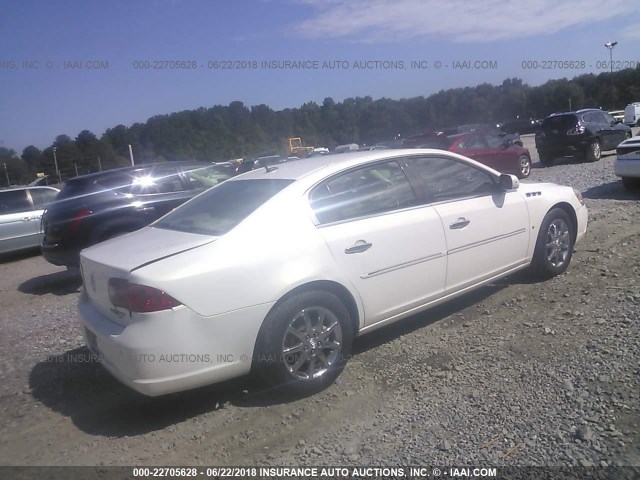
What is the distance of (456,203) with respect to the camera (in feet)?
14.4

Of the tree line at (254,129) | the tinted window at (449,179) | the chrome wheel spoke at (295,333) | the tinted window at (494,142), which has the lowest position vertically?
the chrome wheel spoke at (295,333)

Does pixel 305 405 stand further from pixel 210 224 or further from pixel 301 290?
pixel 210 224

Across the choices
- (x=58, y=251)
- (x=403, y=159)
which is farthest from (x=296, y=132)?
(x=403, y=159)

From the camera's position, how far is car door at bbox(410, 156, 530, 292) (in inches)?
168

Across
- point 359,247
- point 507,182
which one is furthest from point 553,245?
point 359,247

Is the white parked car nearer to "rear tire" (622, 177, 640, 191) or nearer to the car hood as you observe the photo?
"rear tire" (622, 177, 640, 191)

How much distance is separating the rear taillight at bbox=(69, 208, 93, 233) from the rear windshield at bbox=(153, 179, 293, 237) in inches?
128

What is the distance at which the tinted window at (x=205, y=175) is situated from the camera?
809 cm

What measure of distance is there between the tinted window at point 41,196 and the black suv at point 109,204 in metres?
3.68

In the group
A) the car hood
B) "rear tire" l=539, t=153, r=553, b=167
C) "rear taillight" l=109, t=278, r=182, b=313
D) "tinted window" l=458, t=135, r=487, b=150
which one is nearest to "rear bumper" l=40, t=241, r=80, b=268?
the car hood

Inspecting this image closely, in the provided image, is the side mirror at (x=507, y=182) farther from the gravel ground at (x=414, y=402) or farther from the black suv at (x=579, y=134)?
the black suv at (x=579, y=134)

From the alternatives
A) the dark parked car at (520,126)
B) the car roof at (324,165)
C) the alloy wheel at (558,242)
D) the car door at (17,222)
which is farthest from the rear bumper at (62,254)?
the dark parked car at (520,126)

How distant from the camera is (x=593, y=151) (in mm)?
14922

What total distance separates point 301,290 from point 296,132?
2796cm
